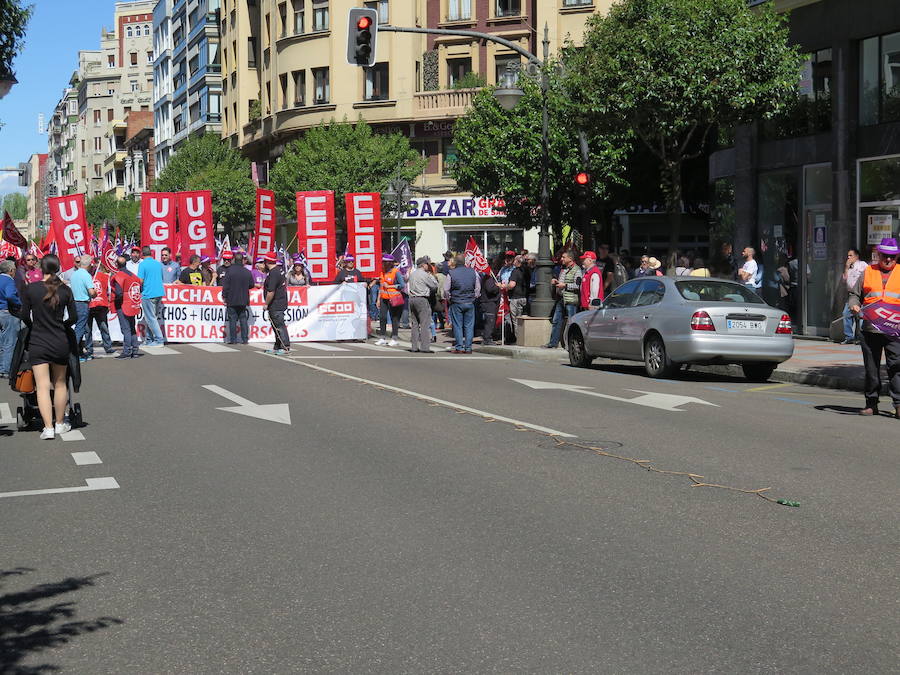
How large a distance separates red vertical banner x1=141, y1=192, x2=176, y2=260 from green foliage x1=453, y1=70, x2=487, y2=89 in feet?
70.4

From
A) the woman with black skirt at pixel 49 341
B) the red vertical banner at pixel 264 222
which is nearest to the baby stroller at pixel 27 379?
the woman with black skirt at pixel 49 341

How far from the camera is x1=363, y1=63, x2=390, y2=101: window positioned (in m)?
52.9

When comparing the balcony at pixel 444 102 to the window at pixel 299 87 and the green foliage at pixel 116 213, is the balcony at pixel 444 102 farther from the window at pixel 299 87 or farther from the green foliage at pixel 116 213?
the green foliage at pixel 116 213

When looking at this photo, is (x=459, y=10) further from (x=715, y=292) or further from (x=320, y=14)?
(x=715, y=292)

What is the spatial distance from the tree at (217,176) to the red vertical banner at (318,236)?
3571cm

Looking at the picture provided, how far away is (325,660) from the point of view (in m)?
4.66

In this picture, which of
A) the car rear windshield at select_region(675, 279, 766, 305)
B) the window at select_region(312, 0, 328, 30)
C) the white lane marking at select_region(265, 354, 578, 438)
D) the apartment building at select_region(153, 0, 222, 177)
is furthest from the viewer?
the apartment building at select_region(153, 0, 222, 177)

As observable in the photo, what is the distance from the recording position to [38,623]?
17.1 ft

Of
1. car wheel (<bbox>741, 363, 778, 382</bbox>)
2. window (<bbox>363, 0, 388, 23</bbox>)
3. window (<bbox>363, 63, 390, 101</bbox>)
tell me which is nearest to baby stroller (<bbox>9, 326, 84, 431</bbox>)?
car wheel (<bbox>741, 363, 778, 382</bbox>)

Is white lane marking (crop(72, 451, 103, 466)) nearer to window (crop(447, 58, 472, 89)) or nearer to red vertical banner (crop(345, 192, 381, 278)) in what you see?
red vertical banner (crop(345, 192, 381, 278))

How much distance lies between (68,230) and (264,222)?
586 centimetres

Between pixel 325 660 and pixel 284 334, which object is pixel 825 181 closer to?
pixel 284 334

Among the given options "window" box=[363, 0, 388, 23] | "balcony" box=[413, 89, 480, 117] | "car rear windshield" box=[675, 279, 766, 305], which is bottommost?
"car rear windshield" box=[675, 279, 766, 305]

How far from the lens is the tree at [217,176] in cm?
6581
